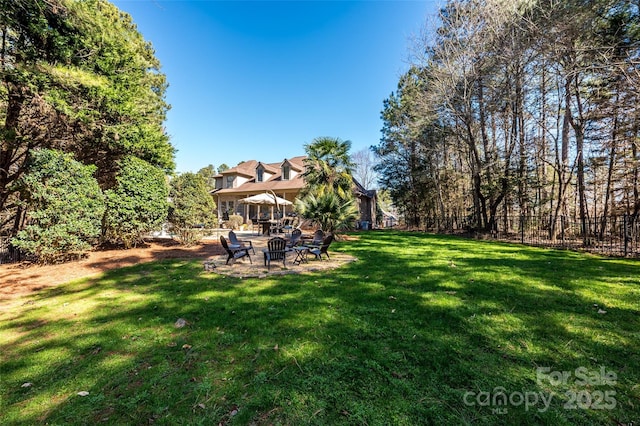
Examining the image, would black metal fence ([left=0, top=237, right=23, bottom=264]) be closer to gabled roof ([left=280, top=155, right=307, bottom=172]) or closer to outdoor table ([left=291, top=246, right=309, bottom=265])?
outdoor table ([left=291, top=246, right=309, bottom=265])

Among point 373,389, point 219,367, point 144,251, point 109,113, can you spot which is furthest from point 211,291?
point 109,113

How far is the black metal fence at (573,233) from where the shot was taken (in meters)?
8.84

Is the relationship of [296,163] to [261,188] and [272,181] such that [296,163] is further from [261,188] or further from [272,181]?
[261,188]

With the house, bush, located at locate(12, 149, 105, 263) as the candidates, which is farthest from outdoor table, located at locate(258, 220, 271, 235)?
bush, located at locate(12, 149, 105, 263)

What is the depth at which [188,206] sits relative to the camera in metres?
11.4

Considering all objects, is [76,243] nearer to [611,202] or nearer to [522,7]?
[522,7]

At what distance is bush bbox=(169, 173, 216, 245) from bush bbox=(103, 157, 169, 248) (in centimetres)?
58

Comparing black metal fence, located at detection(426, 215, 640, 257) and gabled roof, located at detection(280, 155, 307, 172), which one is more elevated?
gabled roof, located at detection(280, 155, 307, 172)

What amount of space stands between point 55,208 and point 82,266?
1963 mm

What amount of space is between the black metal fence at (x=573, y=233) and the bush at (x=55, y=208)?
18.2 metres

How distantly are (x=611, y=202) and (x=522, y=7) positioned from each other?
33.2 feet

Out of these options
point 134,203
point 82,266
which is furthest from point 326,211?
point 82,266

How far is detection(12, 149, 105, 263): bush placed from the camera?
737 cm

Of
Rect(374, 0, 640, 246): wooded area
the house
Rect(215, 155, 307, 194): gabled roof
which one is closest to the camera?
Rect(374, 0, 640, 246): wooded area
